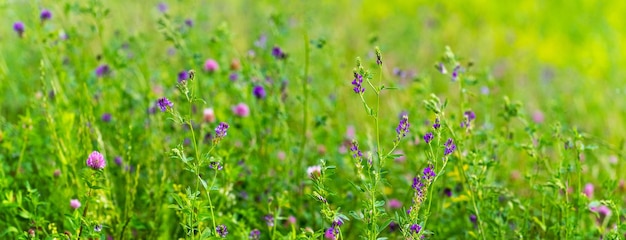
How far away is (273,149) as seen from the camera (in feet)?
9.57

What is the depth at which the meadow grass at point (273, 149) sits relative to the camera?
1935 millimetres

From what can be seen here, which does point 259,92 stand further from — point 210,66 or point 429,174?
point 429,174

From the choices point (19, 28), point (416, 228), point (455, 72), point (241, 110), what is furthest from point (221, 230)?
point (19, 28)

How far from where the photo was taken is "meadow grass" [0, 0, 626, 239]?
193 cm

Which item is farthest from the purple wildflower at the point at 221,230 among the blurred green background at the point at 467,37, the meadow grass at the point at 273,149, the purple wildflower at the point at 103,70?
the blurred green background at the point at 467,37

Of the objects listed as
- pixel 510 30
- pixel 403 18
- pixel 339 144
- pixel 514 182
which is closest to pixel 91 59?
pixel 339 144

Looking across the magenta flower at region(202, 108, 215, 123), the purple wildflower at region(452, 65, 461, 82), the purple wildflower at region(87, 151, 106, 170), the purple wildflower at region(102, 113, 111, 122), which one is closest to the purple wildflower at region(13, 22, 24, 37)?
the purple wildflower at region(102, 113, 111, 122)

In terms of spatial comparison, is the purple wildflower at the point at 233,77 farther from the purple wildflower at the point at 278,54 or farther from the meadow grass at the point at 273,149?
the purple wildflower at the point at 278,54

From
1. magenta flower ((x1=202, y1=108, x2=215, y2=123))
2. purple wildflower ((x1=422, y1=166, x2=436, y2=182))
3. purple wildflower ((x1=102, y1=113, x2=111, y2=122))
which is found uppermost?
purple wildflower ((x1=102, y1=113, x2=111, y2=122))

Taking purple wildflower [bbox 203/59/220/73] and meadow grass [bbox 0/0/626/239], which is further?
purple wildflower [bbox 203/59/220/73]

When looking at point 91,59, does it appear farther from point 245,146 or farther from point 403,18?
point 403,18

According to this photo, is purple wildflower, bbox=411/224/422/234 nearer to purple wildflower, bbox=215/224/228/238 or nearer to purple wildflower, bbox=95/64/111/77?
purple wildflower, bbox=215/224/228/238

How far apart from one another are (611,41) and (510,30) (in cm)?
136

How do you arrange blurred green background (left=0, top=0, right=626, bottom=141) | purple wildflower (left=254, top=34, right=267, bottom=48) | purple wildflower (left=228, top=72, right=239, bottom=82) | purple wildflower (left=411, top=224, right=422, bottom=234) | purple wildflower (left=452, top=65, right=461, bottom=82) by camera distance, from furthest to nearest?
blurred green background (left=0, top=0, right=626, bottom=141)
purple wildflower (left=228, top=72, right=239, bottom=82)
purple wildflower (left=254, top=34, right=267, bottom=48)
purple wildflower (left=452, top=65, right=461, bottom=82)
purple wildflower (left=411, top=224, right=422, bottom=234)
